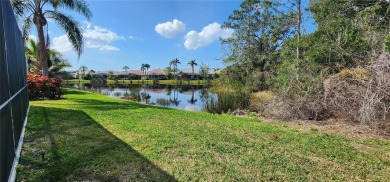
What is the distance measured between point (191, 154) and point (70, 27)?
12564mm

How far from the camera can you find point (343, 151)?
4.47 m

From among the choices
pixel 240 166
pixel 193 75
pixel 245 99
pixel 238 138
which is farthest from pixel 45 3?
pixel 193 75

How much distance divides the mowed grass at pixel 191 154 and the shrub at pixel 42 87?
673 centimetres

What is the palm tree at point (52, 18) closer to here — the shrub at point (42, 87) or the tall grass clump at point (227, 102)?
the shrub at point (42, 87)

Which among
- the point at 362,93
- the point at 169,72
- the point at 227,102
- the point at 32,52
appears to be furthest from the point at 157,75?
the point at 362,93

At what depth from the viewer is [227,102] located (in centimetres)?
1239

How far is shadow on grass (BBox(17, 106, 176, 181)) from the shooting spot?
3262 millimetres

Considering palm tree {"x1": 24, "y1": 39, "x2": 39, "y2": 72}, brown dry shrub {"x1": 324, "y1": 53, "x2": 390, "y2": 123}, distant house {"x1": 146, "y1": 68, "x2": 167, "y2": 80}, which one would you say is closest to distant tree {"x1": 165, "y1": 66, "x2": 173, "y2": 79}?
distant house {"x1": 146, "y1": 68, "x2": 167, "y2": 80}

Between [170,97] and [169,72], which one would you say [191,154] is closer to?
[170,97]

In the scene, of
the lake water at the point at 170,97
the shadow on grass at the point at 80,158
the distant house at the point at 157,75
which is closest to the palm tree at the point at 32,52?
the lake water at the point at 170,97

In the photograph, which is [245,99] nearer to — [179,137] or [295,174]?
[179,137]

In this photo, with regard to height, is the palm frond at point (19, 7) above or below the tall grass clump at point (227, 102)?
above

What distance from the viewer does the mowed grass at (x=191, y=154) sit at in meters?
3.35

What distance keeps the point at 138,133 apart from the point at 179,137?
875 mm
